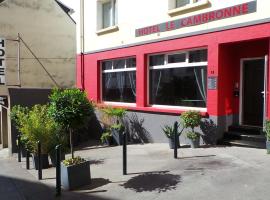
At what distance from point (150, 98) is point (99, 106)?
8.47ft

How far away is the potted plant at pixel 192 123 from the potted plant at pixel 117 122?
3.15 meters

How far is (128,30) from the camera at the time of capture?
1345 cm

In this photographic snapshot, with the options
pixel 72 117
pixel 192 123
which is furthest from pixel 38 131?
pixel 192 123

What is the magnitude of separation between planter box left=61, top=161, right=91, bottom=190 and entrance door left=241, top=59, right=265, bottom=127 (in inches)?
215

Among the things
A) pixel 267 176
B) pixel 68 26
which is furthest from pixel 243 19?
pixel 68 26

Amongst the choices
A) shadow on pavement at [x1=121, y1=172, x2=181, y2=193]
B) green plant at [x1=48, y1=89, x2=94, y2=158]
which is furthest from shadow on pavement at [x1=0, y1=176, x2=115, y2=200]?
green plant at [x1=48, y1=89, x2=94, y2=158]

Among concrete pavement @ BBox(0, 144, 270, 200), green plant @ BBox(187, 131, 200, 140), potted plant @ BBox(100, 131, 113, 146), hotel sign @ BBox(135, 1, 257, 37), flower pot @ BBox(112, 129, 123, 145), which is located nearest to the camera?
concrete pavement @ BBox(0, 144, 270, 200)

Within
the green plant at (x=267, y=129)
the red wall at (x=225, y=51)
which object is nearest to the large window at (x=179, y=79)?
the red wall at (x=225, y=51)

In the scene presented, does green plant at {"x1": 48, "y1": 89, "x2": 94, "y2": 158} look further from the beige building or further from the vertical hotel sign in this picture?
the beige building

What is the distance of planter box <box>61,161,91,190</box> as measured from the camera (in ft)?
23.9

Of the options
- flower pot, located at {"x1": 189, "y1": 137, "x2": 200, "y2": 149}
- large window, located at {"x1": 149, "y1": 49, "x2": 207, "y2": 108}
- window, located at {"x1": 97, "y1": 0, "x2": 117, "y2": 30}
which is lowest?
flower pot, located at {"x1": 189, "y1": 137, "x2": 200, "y2": 149}

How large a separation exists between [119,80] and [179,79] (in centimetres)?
337

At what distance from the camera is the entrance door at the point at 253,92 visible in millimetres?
10367

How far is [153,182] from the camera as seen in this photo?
7234 millimetres
